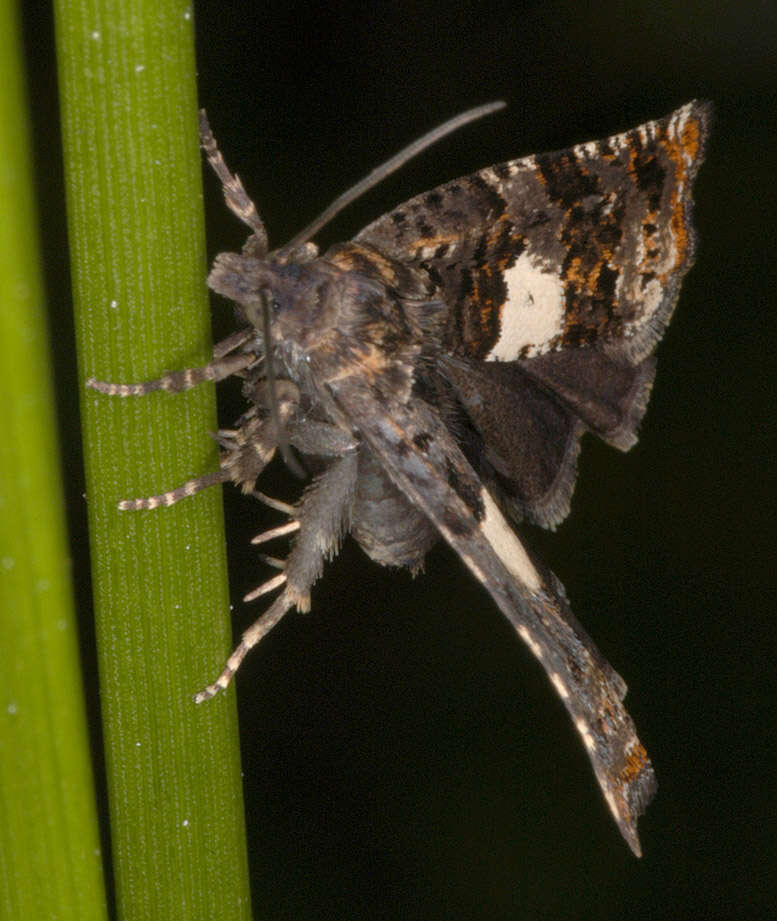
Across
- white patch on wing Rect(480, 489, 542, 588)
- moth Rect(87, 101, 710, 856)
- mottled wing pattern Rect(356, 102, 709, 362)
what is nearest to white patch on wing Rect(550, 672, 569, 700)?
moth Rect(87, 101, 710, 856)

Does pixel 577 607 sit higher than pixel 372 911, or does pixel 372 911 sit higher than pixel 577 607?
pixel 577 607

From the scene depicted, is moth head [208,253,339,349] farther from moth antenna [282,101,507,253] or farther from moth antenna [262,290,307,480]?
moth antenna [282,101,507,253]

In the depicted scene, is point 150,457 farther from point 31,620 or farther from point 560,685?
point 560,685

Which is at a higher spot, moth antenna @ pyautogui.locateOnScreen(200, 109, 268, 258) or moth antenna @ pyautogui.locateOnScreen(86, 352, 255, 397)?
moth antenna @ pyautogui.locateOnScreen(200, 109, 268, 258)

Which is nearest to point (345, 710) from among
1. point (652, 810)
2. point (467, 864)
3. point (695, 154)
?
point (467, 864)

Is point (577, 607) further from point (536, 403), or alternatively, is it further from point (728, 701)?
point (536, 403)

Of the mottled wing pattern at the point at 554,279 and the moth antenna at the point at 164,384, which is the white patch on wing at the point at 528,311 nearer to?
the mottled wing pattern at the point at 554,279
